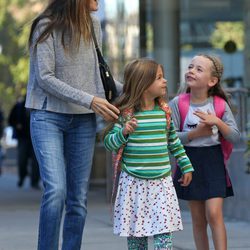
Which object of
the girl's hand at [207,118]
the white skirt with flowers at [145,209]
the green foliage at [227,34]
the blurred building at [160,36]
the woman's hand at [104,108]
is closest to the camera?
the woman's hand at [104,108]

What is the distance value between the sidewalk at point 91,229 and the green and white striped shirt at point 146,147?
2.02 m

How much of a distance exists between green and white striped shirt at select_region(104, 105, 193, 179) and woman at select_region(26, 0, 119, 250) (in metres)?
0.22

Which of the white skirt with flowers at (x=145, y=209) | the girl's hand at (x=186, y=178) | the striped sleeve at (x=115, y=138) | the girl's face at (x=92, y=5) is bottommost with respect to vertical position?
the white skirt with flowers at (x=145, y=209)

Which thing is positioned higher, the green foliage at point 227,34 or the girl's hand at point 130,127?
the green foliage at point 227,34

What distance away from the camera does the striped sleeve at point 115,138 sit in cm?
513

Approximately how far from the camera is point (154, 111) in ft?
17.3

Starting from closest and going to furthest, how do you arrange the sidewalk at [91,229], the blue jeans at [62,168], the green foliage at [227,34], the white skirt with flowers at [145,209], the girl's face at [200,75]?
the blue jeans at [62,168] < the white skirt with flowers at [145,209] < the girl's face at [200,75] < the sidewalk at [91,229] < the green foliage at [227,34]

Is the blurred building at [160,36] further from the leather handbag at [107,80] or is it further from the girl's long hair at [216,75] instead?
the leather handbag at [107,80]

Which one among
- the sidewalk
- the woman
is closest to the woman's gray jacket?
the woman

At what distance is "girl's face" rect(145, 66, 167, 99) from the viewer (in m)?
5.27

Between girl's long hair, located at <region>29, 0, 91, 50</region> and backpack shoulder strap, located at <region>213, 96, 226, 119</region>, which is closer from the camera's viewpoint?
girl's long hair, located at <region>29, 0, 91, 50</region>

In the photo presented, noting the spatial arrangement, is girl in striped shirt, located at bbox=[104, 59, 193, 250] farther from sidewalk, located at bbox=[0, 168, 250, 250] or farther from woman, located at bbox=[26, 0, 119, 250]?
sidewalk, located at bbox=[0, 168, 250, 250]

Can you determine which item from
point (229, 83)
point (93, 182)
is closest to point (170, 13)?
point (229, 83)

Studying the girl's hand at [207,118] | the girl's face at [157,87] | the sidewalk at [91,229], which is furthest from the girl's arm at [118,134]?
the sidewalk at [91,229]
